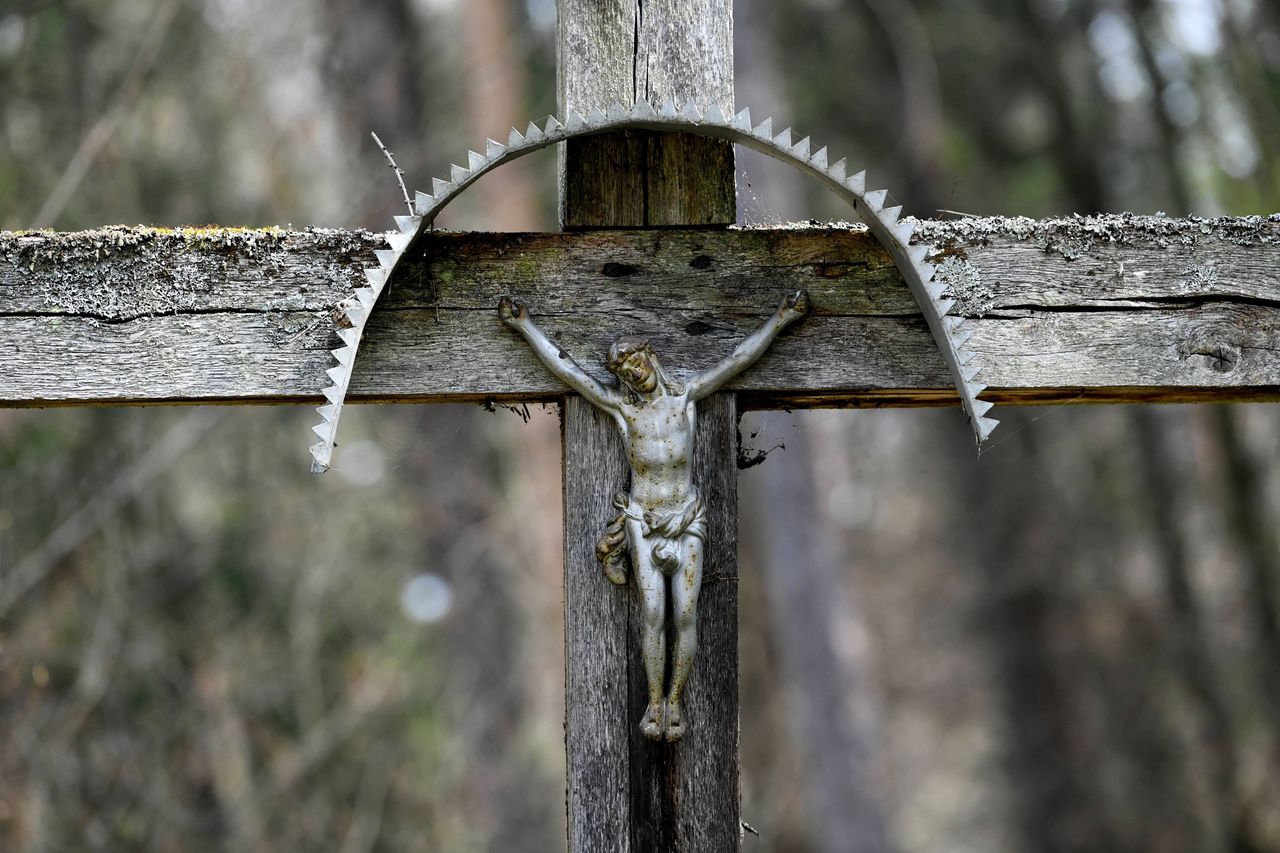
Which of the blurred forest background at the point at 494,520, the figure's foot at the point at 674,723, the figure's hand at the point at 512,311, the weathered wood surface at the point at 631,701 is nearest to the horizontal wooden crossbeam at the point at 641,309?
the figure's hand at the point at 512,311

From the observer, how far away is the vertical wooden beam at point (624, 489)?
1.79 metres

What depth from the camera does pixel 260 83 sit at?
604cm

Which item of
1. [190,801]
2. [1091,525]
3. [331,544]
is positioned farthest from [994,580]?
[190,801]

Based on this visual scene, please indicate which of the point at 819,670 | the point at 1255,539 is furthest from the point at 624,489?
the point at 1255,539

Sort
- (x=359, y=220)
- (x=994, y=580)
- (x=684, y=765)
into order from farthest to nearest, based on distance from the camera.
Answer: (x=994, y=580) → (x=359, y=220) → (x=684, y=765)

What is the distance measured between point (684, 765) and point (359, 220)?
14.8ft

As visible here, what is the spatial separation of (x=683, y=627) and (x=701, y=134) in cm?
72

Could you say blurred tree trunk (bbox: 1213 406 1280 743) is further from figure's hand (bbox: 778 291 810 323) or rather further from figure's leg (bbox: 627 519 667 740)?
figure's leg (bbox: 627 519 667 740)

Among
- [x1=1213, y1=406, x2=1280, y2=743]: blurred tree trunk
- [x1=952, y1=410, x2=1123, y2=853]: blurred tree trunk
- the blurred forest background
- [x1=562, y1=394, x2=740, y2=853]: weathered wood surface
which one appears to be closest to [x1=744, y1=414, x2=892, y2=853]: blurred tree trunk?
the blurred forest background

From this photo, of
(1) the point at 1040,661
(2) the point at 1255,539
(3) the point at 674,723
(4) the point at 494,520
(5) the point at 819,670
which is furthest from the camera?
(1) the point at 1040,661

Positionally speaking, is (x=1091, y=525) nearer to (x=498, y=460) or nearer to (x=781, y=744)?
(x=781, y=744)

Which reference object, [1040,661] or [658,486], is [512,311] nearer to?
[658,486]

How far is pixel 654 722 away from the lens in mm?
1756

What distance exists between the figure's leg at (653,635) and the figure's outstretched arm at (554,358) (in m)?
0.23
